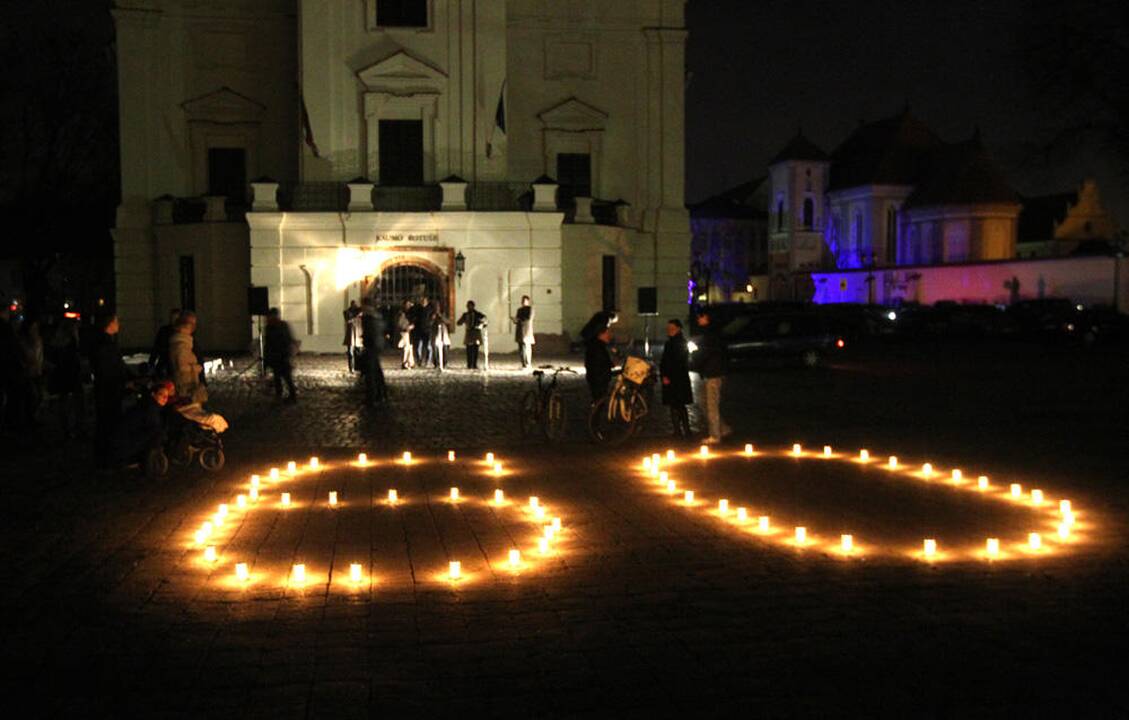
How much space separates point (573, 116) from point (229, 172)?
12976 mm

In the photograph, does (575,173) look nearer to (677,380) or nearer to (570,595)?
(677,380)

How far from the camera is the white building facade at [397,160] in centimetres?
3828

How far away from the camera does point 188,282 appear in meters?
42.0

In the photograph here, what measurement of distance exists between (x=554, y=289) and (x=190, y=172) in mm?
14668

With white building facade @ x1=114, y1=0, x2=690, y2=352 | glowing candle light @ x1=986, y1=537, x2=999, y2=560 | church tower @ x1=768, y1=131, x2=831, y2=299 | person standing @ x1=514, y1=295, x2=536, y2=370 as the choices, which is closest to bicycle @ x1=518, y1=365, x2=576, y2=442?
glowing candle light @ x1=986, y1=537, x2=999, y2=560

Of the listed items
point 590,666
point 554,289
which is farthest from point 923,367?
point 590,666

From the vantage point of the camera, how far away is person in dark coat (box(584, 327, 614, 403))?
16875mm

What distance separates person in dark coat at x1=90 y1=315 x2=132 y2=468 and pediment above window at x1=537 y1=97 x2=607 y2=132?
30.4 meters

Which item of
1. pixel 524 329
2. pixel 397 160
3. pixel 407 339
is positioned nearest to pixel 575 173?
pixel 397 160

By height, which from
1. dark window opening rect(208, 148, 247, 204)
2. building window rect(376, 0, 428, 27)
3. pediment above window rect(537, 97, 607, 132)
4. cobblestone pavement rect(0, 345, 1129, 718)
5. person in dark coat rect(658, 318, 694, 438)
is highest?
building window rect(376, 0, 428, 27)

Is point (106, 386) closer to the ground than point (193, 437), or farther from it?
farther from it

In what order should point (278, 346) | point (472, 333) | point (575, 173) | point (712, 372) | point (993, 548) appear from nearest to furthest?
1. point (993, 548)
2. point (712, 372)
3. point (278, 346)
4. point (472, 333)
5. point (575, 173)

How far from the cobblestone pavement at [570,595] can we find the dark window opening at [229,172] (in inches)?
1139

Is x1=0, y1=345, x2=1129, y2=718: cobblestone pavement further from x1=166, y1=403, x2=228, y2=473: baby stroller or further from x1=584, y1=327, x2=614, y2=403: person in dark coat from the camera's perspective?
x1=584, y1=327, x2=614, y2=403: person in dark coat
